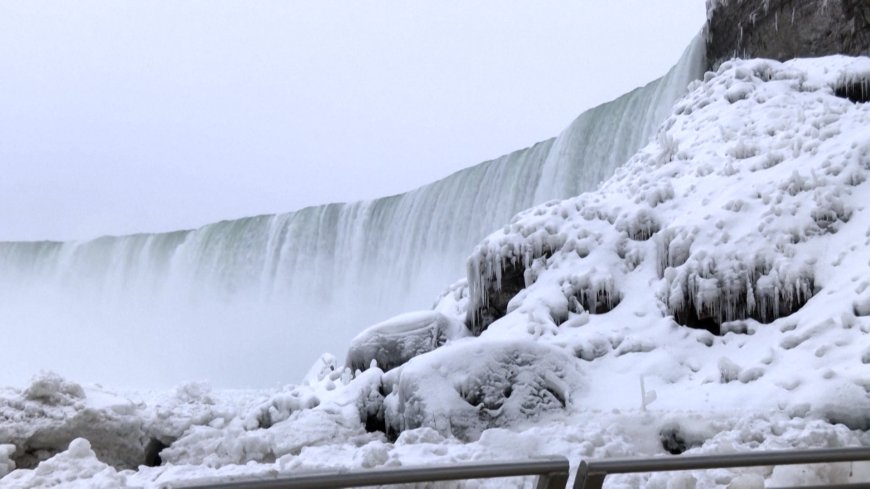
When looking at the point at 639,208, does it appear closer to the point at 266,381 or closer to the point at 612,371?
the point at 612,371

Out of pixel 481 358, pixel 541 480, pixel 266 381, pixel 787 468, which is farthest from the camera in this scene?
pixel 266 381

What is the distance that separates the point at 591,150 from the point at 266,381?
37.5 ft

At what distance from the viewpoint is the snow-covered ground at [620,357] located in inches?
214

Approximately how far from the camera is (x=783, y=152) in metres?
9.17

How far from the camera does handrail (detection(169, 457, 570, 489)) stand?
176cm

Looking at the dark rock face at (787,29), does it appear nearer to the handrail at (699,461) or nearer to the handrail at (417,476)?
the handrail at (699,461)

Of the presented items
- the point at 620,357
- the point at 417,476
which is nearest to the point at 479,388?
the point at 620,357

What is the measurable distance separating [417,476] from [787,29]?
1360cm

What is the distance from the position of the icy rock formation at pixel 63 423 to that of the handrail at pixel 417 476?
18.5 ft

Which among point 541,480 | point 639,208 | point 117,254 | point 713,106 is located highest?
point 117,254

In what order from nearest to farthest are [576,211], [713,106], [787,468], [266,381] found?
[787,468] → [576,211] → [713,106] → [266,381]

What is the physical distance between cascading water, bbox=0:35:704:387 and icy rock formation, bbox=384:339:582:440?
9504 millimetres

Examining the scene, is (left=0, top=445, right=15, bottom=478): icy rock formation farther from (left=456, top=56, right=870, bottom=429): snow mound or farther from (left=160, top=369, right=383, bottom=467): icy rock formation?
(left=456, top=56, right=870, bottom=429): snow mound

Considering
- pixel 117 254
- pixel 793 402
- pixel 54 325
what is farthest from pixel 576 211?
pixel 54 325
